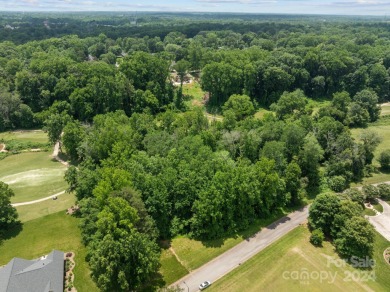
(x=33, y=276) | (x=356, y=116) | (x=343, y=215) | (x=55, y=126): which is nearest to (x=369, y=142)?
(x=356, y=116)

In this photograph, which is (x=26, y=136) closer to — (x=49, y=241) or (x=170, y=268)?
(x=49, y=241)

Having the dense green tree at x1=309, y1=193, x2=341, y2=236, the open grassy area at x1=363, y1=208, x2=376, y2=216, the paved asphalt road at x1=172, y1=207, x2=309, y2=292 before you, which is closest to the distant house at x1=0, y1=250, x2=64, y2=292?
the paved asphalt road at x1=172, y1=207, x2=309, y2=292

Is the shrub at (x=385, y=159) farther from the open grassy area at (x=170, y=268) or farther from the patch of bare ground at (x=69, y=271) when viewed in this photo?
the patch of bare ground at (x=69, y=271)

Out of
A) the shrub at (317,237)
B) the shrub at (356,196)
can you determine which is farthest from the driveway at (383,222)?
the shrub at (317,237)

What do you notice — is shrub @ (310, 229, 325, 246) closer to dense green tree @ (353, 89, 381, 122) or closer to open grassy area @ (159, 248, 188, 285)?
open grassy area @ (159, 248, 188, 285)

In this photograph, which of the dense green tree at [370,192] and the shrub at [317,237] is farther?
the dense green tree at [370,192]

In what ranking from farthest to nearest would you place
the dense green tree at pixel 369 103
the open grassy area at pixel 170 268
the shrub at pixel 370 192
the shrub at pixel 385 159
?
the dense green tree at pixel 369 103, the shrub at pixel 385 159, the shrub at pixel 370 192, the open grassy area at pixel 170 268
